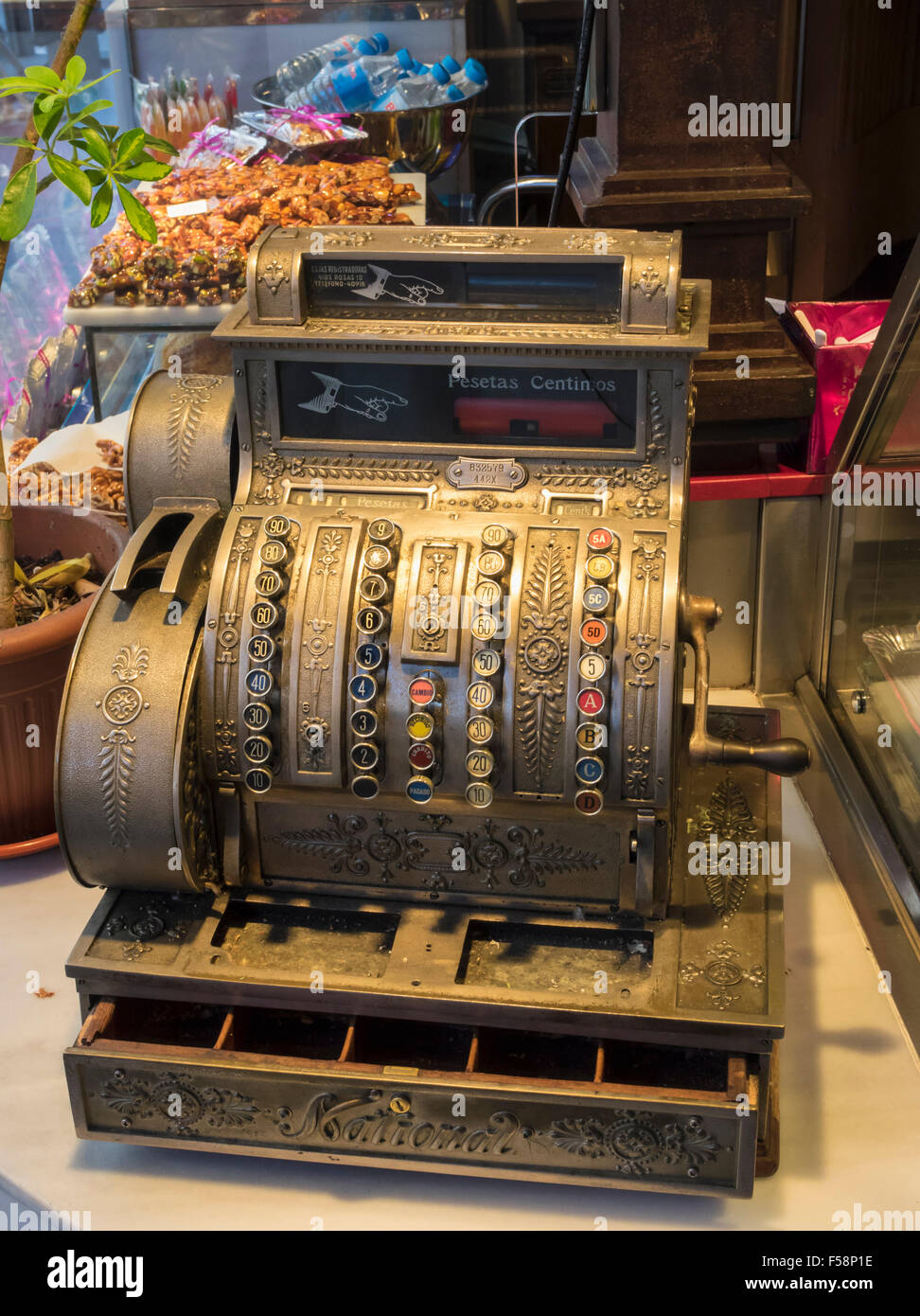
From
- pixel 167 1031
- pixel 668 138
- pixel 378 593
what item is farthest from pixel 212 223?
pixel 167 1031

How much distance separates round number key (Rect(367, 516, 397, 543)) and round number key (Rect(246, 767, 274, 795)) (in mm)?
439

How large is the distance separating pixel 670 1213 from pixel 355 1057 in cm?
58

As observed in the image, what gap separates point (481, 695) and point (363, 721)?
206 millimetres

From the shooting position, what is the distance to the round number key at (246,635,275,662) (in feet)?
7.36

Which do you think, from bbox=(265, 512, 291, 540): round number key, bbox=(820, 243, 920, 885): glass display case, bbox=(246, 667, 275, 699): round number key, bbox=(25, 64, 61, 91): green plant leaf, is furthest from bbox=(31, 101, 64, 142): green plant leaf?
bbox=(820, 243, 920, 885): glass display case

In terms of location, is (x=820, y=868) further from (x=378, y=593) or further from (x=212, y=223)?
(x=212, y=223)

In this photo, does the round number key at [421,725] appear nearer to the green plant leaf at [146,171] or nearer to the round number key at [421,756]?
the round number key at [421,756]

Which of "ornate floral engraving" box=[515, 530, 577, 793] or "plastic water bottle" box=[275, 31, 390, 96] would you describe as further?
"plastic water bottle" box=[275, 31, 390, 96]

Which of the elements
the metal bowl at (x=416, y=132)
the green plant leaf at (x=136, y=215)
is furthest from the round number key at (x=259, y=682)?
the metal bowl at (x=416, y=132)

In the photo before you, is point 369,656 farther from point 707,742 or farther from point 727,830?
point 727,830

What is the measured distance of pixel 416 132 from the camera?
4.48 m

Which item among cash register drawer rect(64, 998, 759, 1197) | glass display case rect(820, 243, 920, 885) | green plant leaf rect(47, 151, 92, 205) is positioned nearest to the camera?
cash register drawer rect(64, 998, 759, 1197)

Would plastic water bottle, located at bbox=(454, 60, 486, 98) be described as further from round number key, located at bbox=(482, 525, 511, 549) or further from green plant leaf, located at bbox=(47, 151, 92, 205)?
round number key, located at bbox=(482, 525, 511, 549)

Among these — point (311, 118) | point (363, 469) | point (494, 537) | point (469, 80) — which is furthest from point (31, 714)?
point (469, 80)
